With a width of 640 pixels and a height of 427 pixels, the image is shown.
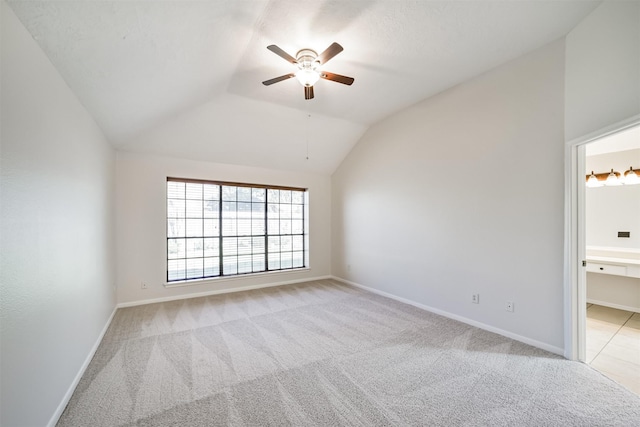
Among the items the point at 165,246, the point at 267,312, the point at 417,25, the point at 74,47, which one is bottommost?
the point at 267,312

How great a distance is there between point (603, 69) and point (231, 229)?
5190mm

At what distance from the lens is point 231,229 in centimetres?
498

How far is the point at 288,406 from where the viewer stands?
74.2 inches

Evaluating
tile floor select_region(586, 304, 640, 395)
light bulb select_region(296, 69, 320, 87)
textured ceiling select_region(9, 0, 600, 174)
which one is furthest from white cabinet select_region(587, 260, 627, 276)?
light bulb select_region(296, 69, 320, 87)

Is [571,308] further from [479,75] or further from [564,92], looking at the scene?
[479,75]

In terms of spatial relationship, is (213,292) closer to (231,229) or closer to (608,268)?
(231,229)

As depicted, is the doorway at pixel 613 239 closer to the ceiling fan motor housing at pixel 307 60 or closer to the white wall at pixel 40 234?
the ceiling fan motor housing at pixel 307 60

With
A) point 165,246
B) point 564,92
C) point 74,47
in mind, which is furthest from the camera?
point 165,246

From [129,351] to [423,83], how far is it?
4613 millimetres

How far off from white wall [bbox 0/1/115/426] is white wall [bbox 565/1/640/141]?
13.0ft

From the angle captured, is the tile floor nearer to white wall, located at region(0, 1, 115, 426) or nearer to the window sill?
white wall, located at region(0, 1, 115, 426)

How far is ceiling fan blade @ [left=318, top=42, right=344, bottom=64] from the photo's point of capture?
215 cm

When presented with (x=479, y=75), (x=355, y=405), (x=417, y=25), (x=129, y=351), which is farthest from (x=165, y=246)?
(x=479, y=75)

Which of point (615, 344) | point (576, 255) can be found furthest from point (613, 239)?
point (576, 255)
